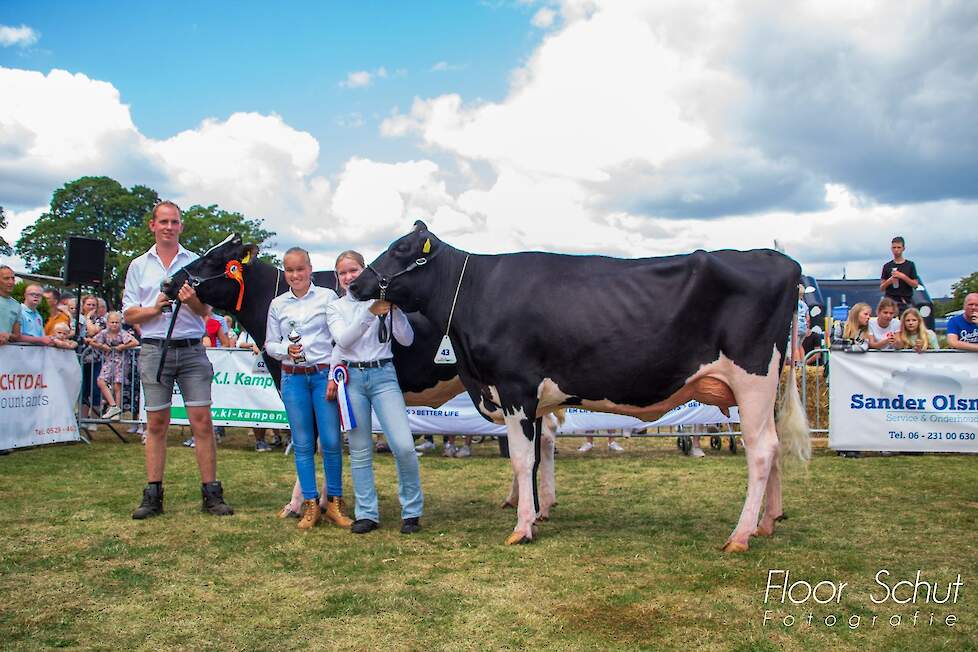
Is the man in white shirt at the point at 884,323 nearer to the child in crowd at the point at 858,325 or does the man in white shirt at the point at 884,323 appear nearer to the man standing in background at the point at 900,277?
the child in crowd at the point at 858,325

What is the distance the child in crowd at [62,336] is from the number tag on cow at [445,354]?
22.2 feet

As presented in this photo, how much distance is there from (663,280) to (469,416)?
17.6ft

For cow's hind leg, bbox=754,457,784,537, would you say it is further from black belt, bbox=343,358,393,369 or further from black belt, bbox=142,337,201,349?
black belt, bbox=142,337,201,349

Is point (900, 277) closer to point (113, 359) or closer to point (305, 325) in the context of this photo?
point (305, 325)

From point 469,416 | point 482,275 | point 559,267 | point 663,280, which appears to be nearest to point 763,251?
point 663,280

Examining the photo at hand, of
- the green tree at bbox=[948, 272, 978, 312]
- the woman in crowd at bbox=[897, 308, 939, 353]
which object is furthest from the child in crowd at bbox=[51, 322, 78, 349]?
the green tree at bbox=[948, 272, 978, 312]

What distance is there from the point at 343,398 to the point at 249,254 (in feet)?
6.01

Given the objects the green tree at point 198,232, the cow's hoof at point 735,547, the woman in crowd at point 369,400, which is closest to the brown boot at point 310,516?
the woman in crowd at point 369,400

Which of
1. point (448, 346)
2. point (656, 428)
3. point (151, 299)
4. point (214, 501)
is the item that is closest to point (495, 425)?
point (656, 428)

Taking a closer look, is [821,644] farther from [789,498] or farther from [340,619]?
[789,498]

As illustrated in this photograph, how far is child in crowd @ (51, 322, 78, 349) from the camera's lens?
35.8 ft

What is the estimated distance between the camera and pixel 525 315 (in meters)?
5.83

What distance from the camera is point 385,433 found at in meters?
6.00

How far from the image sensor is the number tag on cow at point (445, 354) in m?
6.40
